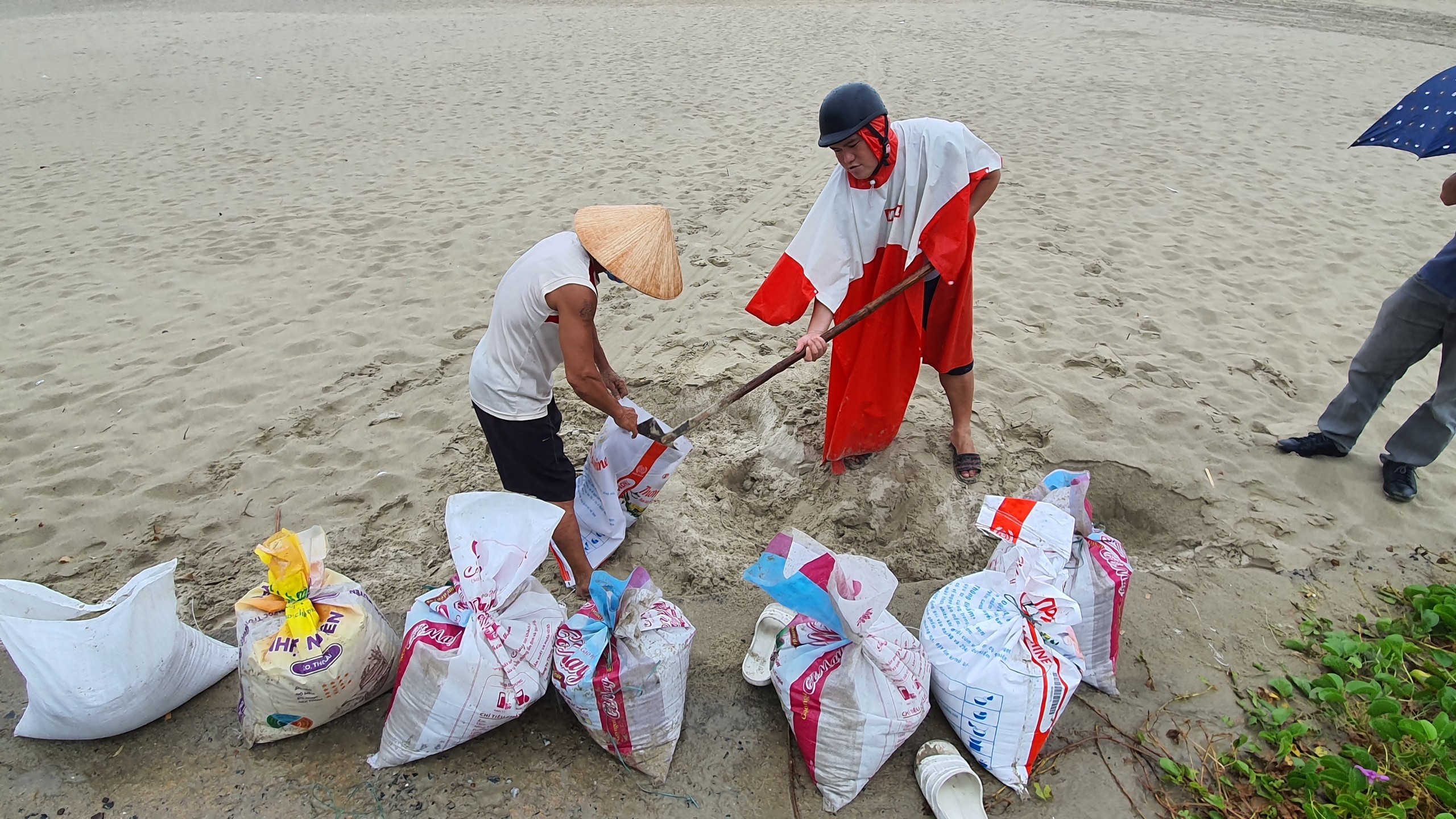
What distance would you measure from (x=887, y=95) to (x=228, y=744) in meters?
8.23

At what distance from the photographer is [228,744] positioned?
206cm

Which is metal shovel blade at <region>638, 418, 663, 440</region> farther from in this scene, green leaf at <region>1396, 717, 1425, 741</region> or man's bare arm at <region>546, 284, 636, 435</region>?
green leaf at <region>1396, 717, 1425, 741</region>

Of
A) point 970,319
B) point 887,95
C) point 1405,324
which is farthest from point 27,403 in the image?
point 887,95

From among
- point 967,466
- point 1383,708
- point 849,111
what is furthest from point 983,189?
point 1383,708

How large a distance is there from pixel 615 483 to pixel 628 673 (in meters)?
0.88

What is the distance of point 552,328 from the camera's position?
7.21 feet

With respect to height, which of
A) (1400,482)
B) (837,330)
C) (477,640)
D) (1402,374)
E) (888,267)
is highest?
(888,267)

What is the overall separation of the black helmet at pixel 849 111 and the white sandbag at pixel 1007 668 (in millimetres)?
1314

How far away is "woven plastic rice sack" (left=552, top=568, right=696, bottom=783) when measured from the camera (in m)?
1.93

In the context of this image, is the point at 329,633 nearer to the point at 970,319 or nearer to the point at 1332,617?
the point at 970,319

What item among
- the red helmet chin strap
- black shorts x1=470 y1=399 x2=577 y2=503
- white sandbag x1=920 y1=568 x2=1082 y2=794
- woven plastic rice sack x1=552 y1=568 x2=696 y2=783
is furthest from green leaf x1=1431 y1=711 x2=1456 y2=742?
black shorts x1=470 y1=399 x2=577 y2=503

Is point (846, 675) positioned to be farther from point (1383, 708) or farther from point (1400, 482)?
point (1400, 482)

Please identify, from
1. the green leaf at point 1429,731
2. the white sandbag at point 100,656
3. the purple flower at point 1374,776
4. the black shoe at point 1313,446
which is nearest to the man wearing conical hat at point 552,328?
the white sandbag at point 100,656

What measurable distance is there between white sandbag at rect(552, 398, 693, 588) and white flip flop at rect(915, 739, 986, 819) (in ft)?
4.03
